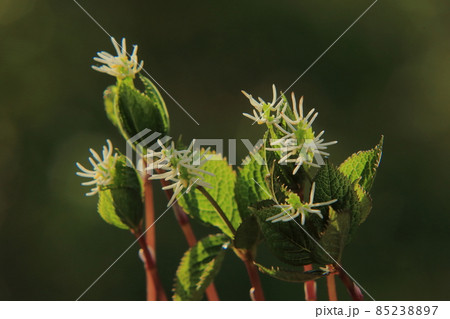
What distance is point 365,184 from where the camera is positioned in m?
0.32

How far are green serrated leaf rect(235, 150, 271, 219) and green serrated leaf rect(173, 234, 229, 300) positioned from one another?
4cm

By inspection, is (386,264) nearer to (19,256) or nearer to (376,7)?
(376,7)

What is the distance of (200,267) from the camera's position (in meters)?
0.36

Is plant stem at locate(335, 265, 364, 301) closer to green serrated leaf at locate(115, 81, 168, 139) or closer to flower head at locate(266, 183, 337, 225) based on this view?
flower head at locate(266, 183, 337, 225)

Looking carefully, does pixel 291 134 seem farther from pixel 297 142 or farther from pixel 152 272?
pixel 152 272

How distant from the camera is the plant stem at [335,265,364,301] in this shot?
30cm

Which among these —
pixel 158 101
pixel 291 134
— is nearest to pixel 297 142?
pixel 291 134

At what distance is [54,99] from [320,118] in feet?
1.95

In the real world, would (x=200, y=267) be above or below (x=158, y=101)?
below

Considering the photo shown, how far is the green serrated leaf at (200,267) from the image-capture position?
35 centimetres

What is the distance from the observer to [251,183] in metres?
0.33

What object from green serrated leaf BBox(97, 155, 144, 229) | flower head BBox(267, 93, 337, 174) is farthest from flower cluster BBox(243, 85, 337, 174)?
green serrated leaf BBox(97, 155, 144, 229)

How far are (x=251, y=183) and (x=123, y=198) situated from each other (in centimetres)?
9
